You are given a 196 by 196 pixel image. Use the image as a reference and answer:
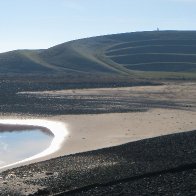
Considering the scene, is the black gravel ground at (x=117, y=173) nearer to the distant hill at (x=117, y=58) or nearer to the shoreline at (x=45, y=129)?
the shoreline at (x=45, y=129)

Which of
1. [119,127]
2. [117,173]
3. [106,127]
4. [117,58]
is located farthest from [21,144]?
[117,58]

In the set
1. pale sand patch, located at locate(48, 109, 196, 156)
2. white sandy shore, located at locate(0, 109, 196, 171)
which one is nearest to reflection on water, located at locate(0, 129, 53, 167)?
white sandy shore, located at locate(0, 109, 196, 171)

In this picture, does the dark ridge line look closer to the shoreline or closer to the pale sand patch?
the shoreline

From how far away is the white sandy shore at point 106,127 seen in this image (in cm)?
2791

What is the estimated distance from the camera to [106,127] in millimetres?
35312

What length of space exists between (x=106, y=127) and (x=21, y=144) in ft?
23.5

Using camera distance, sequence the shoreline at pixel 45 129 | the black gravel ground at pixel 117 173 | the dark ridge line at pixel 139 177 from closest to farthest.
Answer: the black gravel ground at pixel 117 173 → the dark ridge line at pixel 139 177 → the shoreline at pixel 45 129

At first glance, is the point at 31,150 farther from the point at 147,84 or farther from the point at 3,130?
the point at 147,84

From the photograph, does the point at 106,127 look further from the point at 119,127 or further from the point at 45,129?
the point at 45,129

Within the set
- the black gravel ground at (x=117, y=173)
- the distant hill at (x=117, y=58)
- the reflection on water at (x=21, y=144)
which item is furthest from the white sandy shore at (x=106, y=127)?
the distant hill at (x=117, y=58)

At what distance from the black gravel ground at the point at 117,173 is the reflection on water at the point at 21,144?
4.18 m

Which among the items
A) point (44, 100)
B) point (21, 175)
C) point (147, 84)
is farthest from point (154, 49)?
point (21, 175)

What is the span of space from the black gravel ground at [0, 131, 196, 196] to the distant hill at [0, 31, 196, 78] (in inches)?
3647

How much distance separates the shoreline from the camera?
81.9 ft
